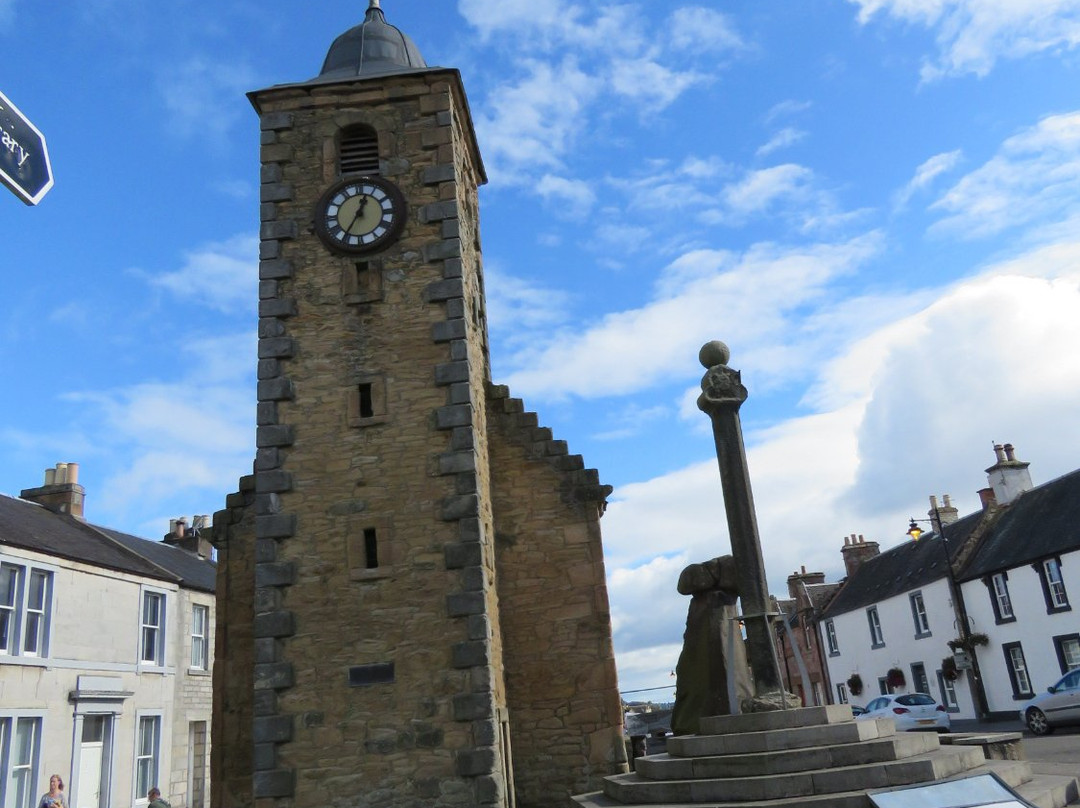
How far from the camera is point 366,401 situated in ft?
46.3

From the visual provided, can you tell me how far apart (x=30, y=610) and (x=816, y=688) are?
37.6m

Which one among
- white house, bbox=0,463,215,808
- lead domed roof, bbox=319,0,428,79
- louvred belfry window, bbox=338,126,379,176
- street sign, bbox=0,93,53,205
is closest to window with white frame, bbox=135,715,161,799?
white house, bbox=0,463,215,808

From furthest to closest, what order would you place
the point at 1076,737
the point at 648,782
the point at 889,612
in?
the point at 889,612 → the point at 1076,737 → the point at 648,782

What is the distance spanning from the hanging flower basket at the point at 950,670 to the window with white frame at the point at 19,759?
2763 cm

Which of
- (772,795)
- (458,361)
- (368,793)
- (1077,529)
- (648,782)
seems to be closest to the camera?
(772,795)

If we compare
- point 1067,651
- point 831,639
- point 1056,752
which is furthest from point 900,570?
point 1056,752

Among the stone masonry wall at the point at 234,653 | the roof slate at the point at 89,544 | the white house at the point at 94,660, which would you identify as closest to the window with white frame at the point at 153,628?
the white house at the point at 94,660

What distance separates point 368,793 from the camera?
39.5 ft

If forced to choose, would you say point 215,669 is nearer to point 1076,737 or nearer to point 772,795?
point 772,795

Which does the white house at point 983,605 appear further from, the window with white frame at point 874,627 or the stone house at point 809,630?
the stone house at point 809,630

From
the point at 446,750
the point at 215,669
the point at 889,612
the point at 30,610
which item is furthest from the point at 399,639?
the point at 889,612

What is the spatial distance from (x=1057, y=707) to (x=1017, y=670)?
11.0m

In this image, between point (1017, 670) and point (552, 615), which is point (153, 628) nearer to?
point (552, 615)

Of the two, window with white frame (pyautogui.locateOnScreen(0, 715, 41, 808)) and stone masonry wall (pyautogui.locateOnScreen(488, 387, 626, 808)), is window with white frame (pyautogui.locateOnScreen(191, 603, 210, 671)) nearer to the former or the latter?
window with white frame (pyautogui.locateOnScreen(0, 715, 41, 808))
